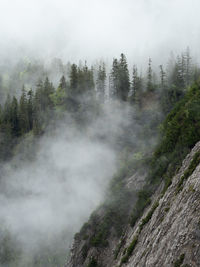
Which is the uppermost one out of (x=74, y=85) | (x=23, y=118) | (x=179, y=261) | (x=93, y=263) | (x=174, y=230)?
(x=74, y=85)

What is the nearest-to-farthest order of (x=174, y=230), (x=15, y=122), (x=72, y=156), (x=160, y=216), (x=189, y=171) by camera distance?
(x=174, y=230)
(x=160, y=216)
(x=189, y=171)
(x=72, y=156)
(x=15, y=122)

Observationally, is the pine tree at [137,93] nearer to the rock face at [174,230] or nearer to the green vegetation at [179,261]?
the rock face at [174,230]

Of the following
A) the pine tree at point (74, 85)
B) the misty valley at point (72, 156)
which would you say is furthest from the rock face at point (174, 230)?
the pine tree at point (74, 85)

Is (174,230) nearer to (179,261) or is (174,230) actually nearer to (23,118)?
(179,261)

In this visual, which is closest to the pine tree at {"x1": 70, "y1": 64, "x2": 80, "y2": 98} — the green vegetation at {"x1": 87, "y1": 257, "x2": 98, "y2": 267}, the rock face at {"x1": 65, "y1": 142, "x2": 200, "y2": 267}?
the green vegetation at {"x1": 87, "y1": 257, "x2": 98, "y2": 267}

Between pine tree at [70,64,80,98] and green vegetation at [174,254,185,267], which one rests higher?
pine tree at [70,64,80,98]

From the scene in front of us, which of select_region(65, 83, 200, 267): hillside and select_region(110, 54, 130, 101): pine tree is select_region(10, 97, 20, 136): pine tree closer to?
select_region(110, 54, 130, 101): pine tree

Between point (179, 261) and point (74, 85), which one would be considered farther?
point (74, 85)

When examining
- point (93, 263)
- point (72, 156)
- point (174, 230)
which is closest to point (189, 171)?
point (174, 230)

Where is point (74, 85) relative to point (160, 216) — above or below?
above

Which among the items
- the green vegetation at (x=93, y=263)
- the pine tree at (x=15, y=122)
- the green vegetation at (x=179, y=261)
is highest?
the pine tree at (x=15, y=122)

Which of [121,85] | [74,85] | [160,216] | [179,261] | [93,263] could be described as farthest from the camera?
[74,85]

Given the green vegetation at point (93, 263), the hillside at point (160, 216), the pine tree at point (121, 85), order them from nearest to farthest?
the hillside at point (160, 216)
the green vegetation at point (93, 263)
the pine tree at point (121, 85)

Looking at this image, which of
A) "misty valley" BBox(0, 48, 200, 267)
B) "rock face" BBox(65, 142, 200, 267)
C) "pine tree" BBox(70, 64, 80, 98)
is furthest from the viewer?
"pine tree" BBox(70, 64, 80, 98)
